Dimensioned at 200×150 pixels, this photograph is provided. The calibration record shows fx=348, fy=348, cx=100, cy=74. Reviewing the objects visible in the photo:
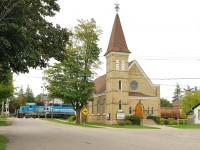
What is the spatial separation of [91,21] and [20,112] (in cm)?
3770

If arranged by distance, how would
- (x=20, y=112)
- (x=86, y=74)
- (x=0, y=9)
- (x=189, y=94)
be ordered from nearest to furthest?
1. (x=0, y=9)
2. (x=86, y=74)
3. (x=189, y=94)
4. (x=20, y=112)

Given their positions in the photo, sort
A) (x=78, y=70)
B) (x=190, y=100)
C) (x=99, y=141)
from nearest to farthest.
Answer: (x=99, y=141), (x=78, y=70), (x=190, y=100)

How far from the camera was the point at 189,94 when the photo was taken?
75.7 m

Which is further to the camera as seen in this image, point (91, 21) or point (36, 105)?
point (36, 105)

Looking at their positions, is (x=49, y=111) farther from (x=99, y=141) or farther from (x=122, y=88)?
(x=99, y=141)

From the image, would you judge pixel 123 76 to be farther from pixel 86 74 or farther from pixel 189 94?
pixel 189 94

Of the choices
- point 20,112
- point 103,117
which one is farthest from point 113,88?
point 20,112

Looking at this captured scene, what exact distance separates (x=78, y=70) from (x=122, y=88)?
797cm

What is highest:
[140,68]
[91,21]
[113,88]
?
[91,21]

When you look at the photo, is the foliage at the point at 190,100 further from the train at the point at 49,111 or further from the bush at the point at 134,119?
the bush at the point at 134,119

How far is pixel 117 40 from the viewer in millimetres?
54781

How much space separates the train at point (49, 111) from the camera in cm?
7481

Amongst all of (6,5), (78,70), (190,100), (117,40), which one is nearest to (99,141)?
(6,5)

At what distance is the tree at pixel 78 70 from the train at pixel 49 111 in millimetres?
22019
